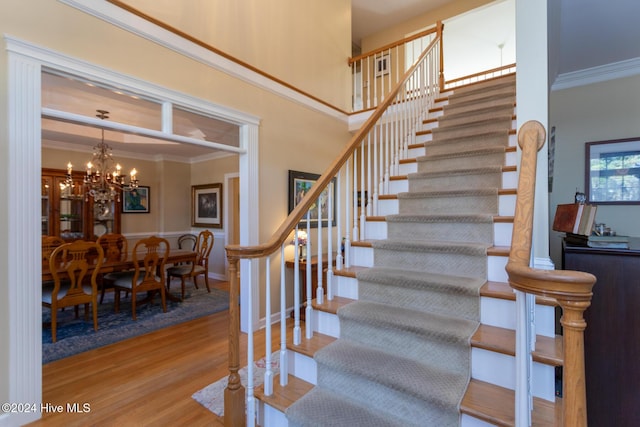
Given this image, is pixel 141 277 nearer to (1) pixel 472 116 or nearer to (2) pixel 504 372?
(2) pixel 504 372

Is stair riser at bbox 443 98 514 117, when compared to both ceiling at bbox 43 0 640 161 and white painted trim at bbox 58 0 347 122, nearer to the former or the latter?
ceiling at bbox 43 0 640 161

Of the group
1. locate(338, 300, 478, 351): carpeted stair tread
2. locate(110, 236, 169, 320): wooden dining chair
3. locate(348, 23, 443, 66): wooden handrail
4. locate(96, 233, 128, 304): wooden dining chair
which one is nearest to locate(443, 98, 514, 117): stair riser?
locate(348, 23, 443, 66): wooden handrail

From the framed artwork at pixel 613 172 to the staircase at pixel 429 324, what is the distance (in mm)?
1331

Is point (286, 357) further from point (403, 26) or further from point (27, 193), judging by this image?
point (403, 26)

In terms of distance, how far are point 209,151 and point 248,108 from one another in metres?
3.18

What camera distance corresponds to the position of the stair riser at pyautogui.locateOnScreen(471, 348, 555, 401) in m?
1.30

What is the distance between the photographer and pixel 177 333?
326 cm

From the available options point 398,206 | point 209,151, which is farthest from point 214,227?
point 398,206

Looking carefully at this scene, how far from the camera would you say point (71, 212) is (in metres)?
5.40

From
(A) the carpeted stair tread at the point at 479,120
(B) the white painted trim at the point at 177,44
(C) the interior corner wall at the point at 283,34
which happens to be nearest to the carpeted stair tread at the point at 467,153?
(A) the carpeted stair tread at the point at 479,120

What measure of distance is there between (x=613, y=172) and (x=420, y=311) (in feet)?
9.91

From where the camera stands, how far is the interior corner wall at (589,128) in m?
3.10

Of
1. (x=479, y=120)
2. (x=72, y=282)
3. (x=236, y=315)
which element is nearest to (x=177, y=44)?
(x=236, y=315)

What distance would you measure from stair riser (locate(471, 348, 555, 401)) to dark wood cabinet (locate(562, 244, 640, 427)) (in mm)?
757
